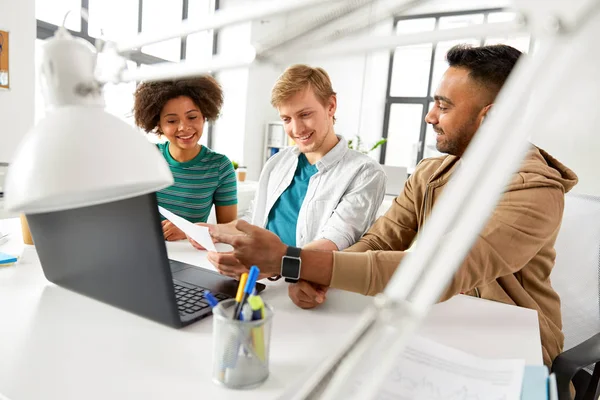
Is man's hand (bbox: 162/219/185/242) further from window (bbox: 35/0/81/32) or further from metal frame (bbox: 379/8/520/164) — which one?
metal frame (bbox: 379/8/520/164)

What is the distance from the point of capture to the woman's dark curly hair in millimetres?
1597

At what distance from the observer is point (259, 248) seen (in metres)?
0.85

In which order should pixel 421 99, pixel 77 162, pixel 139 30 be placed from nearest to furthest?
pixel 77 162, pixel 139 30, pixel 421 99

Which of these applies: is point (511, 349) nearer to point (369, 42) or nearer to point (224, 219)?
point (369, 42)

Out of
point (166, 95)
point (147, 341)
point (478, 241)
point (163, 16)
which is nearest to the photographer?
point (147, 341)

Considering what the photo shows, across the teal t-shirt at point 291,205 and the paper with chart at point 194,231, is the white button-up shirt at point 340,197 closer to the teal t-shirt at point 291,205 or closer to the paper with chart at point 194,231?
the teal t-shirt at point 291,205

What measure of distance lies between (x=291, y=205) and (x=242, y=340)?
1.10 m

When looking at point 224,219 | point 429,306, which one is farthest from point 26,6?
point 429,306

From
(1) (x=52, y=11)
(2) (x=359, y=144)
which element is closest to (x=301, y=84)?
(1) (x=52, y=11)

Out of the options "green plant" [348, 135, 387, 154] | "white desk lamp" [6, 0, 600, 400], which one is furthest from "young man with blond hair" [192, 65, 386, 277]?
"green plant" [348, 135, 387, 154]

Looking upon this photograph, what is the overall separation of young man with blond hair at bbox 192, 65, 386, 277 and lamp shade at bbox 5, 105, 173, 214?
872 mm

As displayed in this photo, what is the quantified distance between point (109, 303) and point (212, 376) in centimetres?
33

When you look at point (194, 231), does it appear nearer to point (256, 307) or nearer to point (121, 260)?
point (121, 260)

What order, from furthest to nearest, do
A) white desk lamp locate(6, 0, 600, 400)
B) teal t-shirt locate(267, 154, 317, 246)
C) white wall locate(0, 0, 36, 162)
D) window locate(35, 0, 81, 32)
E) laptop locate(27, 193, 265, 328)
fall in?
window locate(35, 0, 81, 32) < white wall locate(0, 0, 36, 162) < teal t-shirt locate(267, 154, 317, 246) < laptop locate(27, 193, 265, 328) < white desk lamp locate(6, 0, 600, 400)
